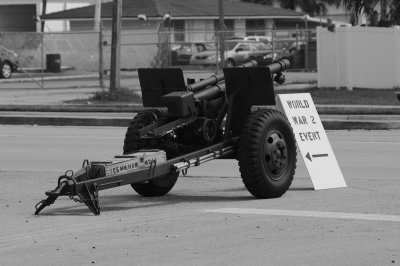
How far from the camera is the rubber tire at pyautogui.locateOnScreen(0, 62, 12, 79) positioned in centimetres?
4284

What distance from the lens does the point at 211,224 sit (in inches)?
359

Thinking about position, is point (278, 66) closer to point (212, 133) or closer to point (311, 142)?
point (311, 142)

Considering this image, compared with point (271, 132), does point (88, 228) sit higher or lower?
lower

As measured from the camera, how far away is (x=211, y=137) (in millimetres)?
10500

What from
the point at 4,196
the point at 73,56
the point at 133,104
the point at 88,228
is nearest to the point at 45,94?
the point at 133,104

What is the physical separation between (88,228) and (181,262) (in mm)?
1674

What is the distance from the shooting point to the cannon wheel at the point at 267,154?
10.1 m

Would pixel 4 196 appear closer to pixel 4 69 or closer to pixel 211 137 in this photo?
pixel 211 137

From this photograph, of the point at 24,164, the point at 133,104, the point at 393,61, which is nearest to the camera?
the point at 24,164

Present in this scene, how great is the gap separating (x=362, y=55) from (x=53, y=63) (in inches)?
874

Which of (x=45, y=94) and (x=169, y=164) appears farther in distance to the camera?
(x=45, y=94)

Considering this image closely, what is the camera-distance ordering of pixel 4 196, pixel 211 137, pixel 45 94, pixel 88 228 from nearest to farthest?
pixel 88 228 < pixel 211 137 < pixel 4 196 < pixel 45 94

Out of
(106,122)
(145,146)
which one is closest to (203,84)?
(145,146)

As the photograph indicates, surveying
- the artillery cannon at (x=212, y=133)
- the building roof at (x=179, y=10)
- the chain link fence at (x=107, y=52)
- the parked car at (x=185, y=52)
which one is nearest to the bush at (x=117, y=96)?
the chain link fence at (x=107, y=52)
